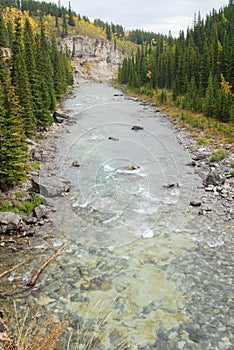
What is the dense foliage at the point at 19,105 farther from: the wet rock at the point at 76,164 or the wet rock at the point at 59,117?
the wet rock at the point at 76,164

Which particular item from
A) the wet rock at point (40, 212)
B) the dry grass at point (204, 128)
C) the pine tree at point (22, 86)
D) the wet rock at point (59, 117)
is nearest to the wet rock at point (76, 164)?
the pine tree at point (22, 86)

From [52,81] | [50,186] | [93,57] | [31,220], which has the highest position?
[93,57]

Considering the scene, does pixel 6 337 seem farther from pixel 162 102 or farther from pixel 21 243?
pixel 162 102

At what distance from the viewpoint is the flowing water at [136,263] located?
766cm

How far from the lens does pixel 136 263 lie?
10.5 metres

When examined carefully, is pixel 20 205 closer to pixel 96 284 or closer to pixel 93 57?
pixel 96 284

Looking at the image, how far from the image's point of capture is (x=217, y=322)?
781 centimetres

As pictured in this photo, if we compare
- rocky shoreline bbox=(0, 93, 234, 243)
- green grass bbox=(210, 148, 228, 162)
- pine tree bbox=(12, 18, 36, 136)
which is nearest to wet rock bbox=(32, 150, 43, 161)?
rocky shoreline bbox=(0, 93, 234, 243)

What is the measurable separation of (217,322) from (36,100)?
26954 millimetres

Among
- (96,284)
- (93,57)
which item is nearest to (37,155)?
(96,284)

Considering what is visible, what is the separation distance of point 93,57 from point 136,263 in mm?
181000

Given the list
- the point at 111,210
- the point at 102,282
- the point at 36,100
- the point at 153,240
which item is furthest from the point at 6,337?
the point at 36,100

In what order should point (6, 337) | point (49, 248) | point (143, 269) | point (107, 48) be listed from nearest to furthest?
1. point (6, 337)
2. point (143, 269)
3. point (49, 248)
4. point (107, 48)

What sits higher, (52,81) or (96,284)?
(52,81)
